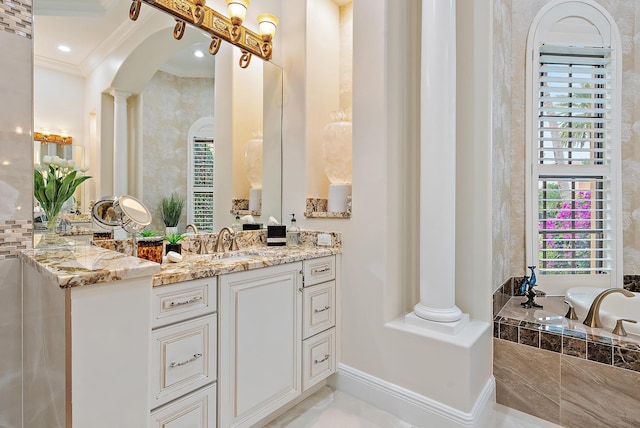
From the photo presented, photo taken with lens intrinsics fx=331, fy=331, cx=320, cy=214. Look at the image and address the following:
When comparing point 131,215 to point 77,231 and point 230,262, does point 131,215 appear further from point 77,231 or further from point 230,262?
point 230,262

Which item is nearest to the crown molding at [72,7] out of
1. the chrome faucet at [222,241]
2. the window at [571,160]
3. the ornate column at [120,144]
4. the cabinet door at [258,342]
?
the ornate column at [120,144]

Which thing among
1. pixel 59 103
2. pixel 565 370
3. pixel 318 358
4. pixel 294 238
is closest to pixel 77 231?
pixel 59 103

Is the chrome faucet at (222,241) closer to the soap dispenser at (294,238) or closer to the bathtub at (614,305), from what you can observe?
the soap dispenser at (294,238)

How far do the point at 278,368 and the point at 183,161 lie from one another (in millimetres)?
1296

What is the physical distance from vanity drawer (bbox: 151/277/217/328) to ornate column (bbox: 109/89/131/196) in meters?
0.73

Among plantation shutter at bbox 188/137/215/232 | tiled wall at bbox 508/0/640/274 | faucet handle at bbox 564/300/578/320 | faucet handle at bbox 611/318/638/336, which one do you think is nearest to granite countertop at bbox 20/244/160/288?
plantation shutter at bbox 188/137/215/232

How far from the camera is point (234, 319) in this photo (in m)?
1.52

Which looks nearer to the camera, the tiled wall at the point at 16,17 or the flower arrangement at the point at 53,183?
the tiled wall at the point at 16,17

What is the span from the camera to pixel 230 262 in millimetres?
1567

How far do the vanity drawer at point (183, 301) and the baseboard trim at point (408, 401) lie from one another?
3.70 ft

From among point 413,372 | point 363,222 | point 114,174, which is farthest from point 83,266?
point 413,372

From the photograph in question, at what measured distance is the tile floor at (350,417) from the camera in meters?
1.80

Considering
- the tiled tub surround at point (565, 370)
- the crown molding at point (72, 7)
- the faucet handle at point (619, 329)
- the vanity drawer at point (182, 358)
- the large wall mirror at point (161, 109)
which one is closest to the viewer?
the vanity drawer at point (182, 358)

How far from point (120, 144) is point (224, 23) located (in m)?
1.05
